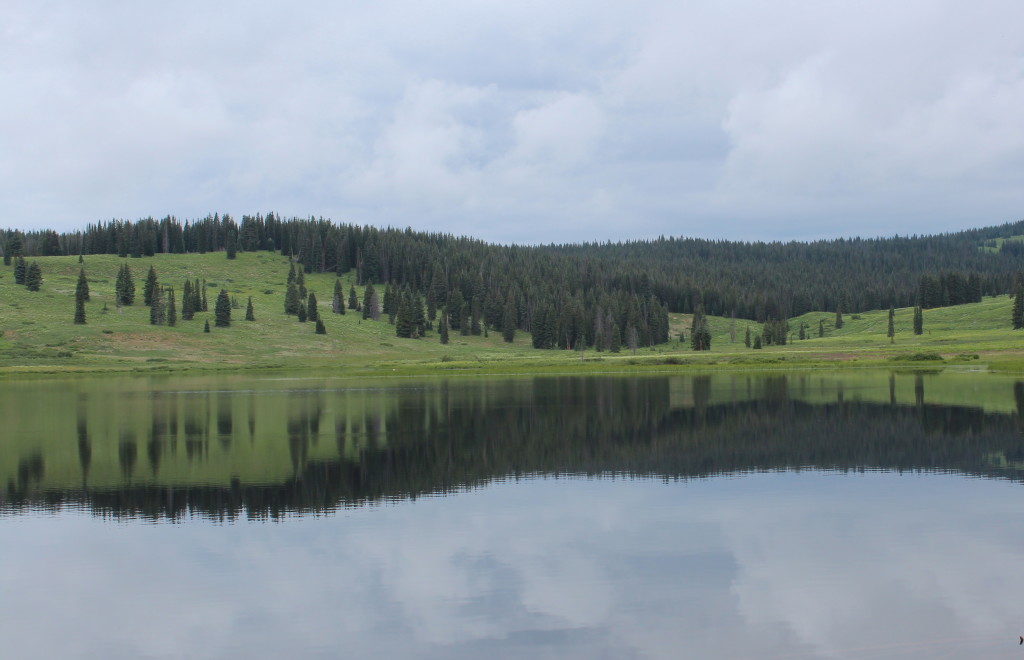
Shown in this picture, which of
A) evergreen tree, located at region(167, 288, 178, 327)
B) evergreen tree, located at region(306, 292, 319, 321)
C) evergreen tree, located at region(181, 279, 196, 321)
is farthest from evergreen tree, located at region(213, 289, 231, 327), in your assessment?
evergreen tree, located at region(306, 292, 319, 321)

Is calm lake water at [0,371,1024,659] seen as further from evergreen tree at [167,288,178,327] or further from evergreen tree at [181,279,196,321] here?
evergreen tree at [181,279,196,321]

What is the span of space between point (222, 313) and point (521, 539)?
6506 inches

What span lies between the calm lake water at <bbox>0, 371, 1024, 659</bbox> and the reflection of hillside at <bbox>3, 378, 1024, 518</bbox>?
0.24 meters

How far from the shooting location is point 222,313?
177875 millimetres

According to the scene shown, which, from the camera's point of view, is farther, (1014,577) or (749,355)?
(749,355)

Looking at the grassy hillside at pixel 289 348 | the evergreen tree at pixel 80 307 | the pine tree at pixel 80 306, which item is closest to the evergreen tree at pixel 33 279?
the grassy hillside at pixel 289 348

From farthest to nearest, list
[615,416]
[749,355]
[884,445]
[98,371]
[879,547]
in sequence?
[749,355], [98,371], [615,416], [884,445], [879,547]

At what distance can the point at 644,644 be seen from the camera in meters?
16.4

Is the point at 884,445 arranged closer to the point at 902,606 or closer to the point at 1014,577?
the point at 1014,577

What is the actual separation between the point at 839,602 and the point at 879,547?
17.1ft

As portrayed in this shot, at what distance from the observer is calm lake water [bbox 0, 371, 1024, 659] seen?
1722 centimetres

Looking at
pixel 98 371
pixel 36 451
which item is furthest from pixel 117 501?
pixel 98 371

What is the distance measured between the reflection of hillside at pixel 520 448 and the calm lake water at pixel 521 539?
239 millimetres

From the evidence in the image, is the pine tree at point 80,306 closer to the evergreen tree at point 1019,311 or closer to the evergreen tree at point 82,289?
the evergreen tree at point 82,289
